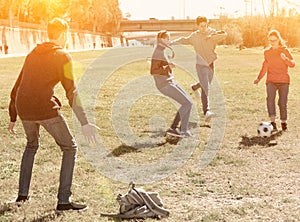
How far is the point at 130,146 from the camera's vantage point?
33.2ft

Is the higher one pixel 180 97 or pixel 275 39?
pixel 275 39

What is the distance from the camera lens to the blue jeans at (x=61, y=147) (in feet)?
19.3

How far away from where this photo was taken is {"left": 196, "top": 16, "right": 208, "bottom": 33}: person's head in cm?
1213

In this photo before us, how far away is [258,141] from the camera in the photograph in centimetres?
1055

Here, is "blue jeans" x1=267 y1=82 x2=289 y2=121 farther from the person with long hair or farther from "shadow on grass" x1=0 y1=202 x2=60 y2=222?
"shadow on grass" x1=0 y1=202 x2=60 y2=222

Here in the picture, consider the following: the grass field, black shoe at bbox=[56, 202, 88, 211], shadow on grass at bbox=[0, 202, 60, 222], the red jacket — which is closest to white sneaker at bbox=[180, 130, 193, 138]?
the grass field

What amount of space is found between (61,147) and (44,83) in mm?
798

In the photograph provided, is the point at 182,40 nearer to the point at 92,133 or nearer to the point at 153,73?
the point at 153,73

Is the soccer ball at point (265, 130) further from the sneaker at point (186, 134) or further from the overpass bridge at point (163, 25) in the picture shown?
the overpass bridge at point (163, 25)

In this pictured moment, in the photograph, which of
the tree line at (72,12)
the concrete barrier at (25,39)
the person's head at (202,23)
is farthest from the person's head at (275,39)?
the tree line at (72,12)

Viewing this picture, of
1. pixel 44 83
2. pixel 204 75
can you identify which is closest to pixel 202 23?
pixel 204 75

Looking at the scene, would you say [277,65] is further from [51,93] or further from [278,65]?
[51,93]

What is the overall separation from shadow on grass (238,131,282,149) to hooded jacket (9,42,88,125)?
5.12 m

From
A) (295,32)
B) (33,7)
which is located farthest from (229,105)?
(295,32)
